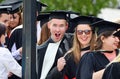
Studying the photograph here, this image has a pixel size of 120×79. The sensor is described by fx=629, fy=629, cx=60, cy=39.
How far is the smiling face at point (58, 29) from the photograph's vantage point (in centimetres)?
A: 882

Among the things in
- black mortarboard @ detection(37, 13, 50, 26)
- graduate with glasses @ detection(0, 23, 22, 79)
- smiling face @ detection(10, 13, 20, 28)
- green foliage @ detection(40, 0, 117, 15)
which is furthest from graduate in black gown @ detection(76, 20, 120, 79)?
green foliage @ detection(40, 0, 117, 15)

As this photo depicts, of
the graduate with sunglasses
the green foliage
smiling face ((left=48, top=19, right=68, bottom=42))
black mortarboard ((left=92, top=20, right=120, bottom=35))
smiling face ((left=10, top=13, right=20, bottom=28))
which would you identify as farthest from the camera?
the green foliage

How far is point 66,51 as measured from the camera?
8.90 metres

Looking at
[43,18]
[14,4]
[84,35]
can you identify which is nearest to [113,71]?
[84,35]

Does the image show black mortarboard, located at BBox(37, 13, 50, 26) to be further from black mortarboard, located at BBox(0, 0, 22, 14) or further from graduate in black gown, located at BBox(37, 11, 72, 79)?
graduate in black gown, located at BBox(37, 11, 72, 79)

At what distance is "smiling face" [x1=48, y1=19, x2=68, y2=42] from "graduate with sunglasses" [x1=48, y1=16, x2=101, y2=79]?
252 mm

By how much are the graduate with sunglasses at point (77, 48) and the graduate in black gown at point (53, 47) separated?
0.87 ft

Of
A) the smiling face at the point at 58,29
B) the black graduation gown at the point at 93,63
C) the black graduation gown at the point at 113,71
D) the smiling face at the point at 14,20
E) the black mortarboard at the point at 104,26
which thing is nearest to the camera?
the black graduation gown at the point at 113,71

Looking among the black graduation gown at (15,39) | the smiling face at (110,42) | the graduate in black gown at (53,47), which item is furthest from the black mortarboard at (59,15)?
the smiling face at (110,42)

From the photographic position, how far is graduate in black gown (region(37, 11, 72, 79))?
885 centimetres

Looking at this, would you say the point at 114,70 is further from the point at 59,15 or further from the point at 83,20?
the point at 59,15

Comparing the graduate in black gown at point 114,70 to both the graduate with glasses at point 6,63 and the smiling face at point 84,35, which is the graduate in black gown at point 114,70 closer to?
the smiling face at point 84,35

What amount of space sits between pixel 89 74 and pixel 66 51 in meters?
1.18

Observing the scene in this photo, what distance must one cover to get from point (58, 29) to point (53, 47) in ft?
0.95
